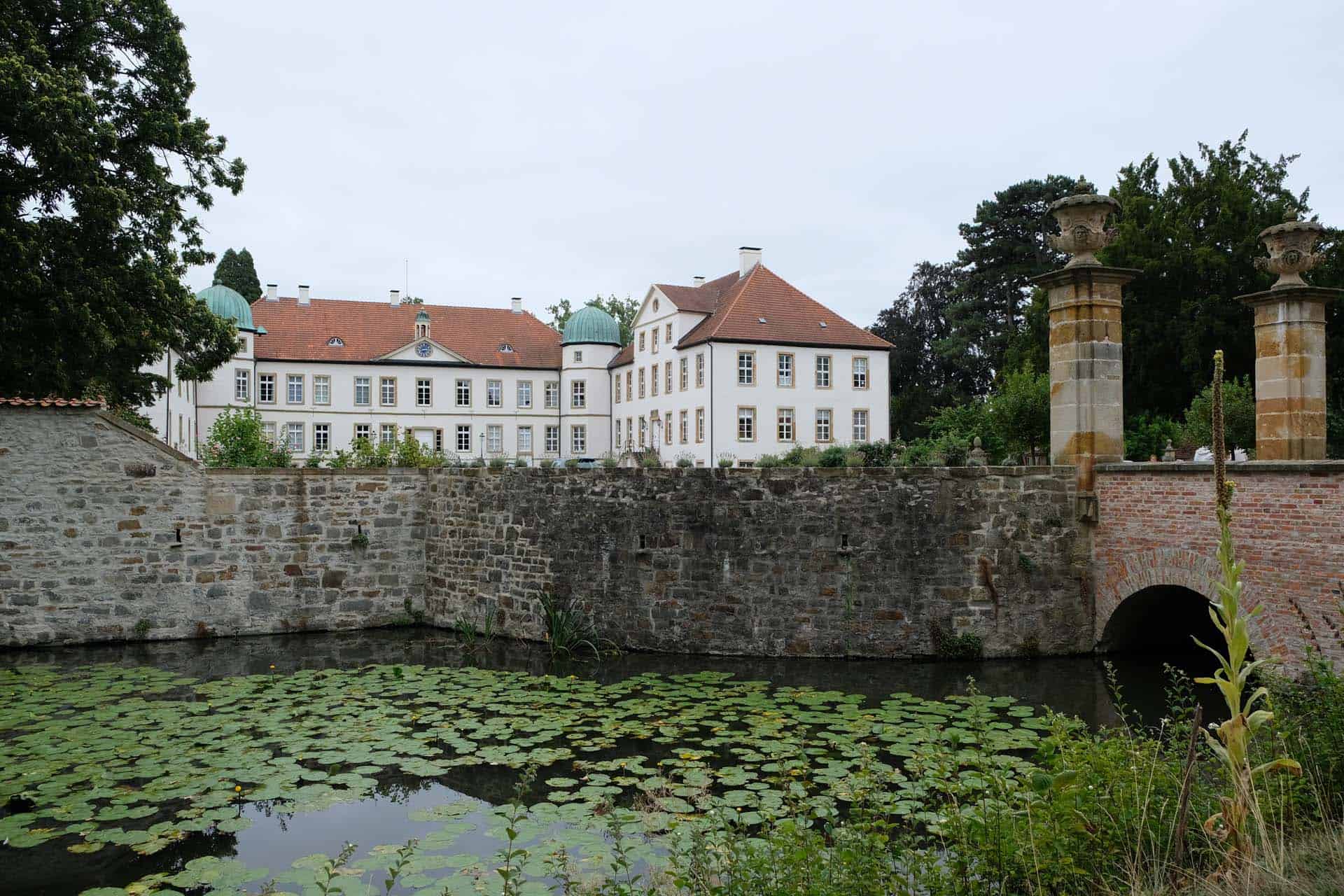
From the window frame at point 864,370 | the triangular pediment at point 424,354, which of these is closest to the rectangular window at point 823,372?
the window frame at point 864,370

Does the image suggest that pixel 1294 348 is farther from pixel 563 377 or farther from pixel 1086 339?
pixel 563 377

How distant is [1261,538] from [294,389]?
47506 millimetres

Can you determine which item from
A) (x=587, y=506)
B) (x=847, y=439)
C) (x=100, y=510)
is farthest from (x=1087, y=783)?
(x=847, y=439)

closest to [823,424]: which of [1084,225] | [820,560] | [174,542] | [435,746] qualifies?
[820,560]


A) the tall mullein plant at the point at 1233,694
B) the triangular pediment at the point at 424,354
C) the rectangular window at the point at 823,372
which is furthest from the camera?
the triangular pediment at the point at 424,354

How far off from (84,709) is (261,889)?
5.58 m

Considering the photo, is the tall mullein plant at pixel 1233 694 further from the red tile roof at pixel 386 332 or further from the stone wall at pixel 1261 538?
the red tile roof at pixel 386 332

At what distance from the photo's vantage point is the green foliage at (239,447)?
60.3 ft

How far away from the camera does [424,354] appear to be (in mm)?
50875

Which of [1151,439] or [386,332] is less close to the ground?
[386,332]

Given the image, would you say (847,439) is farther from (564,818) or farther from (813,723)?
(564,818)

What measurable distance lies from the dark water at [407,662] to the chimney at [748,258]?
33.1m

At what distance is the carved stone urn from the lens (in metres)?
11.8

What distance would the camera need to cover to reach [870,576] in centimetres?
1262
